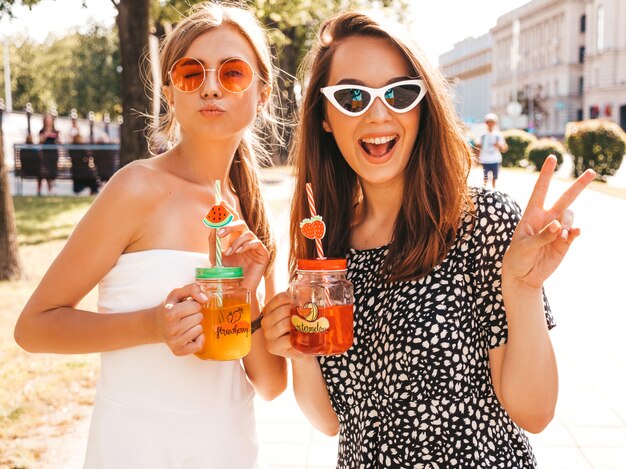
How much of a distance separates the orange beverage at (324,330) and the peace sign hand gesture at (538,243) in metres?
0.45

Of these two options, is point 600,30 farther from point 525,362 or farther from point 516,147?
point 525,362

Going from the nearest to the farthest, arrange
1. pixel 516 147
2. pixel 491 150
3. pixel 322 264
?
pixel 322 264 → pixel 491 150 → pixel 516 147

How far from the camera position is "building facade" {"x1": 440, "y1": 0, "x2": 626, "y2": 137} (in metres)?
83.8

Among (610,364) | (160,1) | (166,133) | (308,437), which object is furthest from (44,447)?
(160,1)

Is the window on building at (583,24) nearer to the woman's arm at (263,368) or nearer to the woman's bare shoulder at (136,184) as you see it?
the woman's arm at (263,368)

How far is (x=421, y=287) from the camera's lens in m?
2.02

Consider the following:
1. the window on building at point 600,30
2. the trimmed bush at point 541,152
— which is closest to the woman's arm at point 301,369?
the trimmed bush at point 541,152

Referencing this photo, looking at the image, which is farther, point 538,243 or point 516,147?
point 516,147

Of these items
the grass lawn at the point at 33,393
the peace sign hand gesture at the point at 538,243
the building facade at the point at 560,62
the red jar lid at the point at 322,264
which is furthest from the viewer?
the building facade at the point at 560,62

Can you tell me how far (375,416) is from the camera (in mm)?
2039

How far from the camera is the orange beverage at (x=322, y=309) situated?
74.8 inches

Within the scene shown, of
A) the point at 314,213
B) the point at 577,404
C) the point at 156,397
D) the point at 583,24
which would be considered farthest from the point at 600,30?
the point at 156,397

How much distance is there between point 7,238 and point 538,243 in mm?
8089

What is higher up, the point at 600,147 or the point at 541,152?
the point at 600,147
